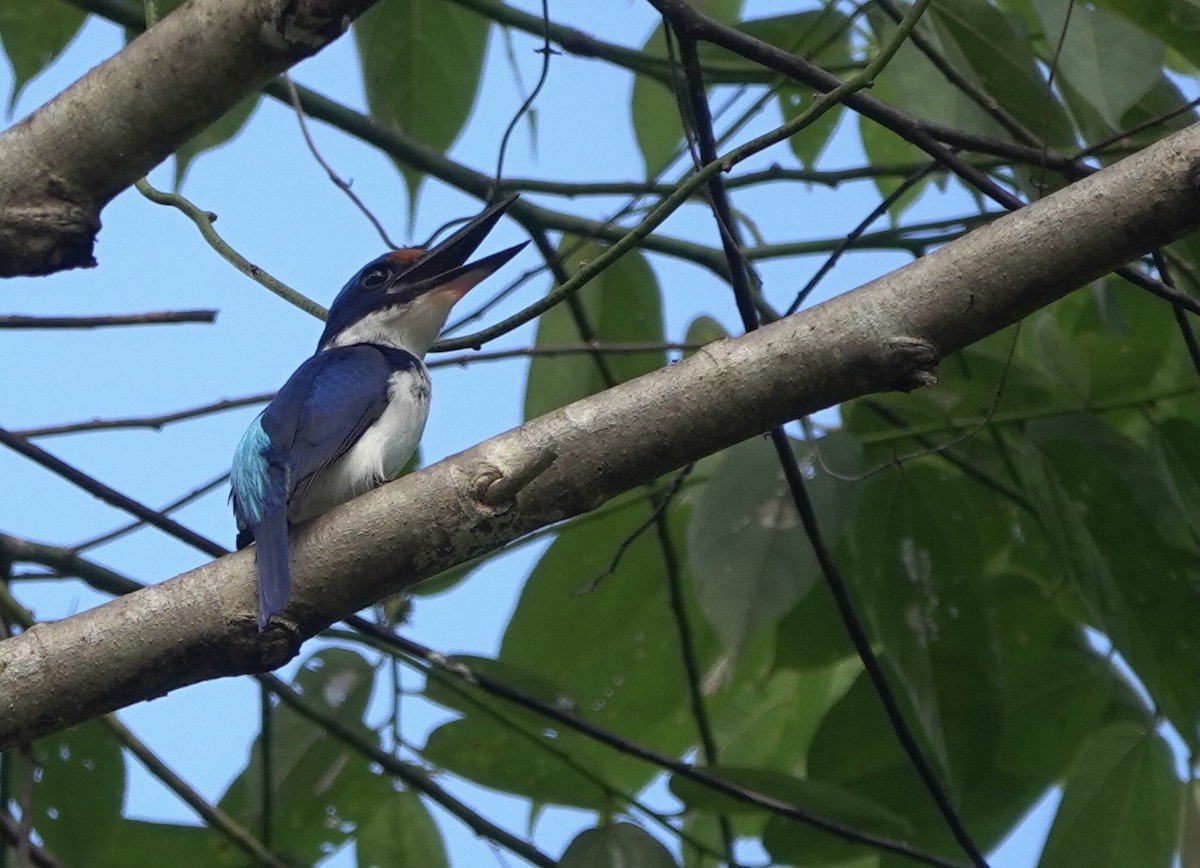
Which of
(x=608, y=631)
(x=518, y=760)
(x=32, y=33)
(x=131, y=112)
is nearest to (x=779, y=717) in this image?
(x=608, y=631)

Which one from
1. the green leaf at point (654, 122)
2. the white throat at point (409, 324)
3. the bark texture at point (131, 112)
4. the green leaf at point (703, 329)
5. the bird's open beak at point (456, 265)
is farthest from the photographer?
the white throat at point (409, 324)

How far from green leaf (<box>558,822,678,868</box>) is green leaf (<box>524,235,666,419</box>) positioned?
1.21m

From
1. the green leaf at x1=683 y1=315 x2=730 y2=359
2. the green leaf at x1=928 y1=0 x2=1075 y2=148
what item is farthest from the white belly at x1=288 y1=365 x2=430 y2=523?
the green leaf at x1=928 y1=0 x2=1075 y2=148

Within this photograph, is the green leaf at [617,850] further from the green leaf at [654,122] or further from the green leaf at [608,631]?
the green leaf at [654,122]

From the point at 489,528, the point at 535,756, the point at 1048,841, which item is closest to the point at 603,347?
the point at 535,756

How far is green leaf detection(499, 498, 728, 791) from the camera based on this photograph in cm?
393

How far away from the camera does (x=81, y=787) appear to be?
355 centimetres

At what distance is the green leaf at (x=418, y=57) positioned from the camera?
4156mm

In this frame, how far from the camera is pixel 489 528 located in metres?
2.46

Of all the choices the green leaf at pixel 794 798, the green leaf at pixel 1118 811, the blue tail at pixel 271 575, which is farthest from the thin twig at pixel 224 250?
the green leaf at pixel 1118 811

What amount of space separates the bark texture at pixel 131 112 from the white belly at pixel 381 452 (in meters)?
0.94

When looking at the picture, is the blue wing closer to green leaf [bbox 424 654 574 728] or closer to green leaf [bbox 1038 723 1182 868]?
green leaf [bbox 424 654 574 728]

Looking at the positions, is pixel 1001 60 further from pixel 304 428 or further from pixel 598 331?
pixel 304 428

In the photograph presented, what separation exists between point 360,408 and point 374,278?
1187 millimetres
